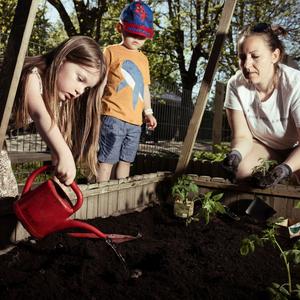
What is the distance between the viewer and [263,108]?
254 cm

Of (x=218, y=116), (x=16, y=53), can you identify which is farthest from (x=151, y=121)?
(x=218, y=116)

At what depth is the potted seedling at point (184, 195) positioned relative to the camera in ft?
8.05

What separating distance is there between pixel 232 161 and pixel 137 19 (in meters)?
1.05

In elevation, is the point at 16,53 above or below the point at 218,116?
above

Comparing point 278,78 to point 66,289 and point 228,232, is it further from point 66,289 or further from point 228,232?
point 66,289

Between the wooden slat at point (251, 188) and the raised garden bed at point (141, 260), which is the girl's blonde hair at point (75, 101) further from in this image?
the wooden slat at point (251, 188)

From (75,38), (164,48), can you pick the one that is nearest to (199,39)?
(164,48)

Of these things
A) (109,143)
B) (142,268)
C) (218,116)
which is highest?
(218,116)

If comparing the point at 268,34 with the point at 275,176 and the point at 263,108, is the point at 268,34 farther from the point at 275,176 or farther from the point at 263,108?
the point at 275,176

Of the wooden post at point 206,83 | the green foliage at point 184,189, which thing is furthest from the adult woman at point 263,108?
the green foliage at point 184,189

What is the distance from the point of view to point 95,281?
1.45m

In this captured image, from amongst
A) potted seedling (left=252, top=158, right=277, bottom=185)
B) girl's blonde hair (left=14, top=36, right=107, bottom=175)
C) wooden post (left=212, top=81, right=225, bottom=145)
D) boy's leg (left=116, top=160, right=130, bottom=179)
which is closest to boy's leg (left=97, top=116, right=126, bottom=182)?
boy's leg (left=116, top=160, right=130, bottom=179)

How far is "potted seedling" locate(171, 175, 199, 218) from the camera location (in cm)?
245

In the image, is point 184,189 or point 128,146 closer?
point 184,189
